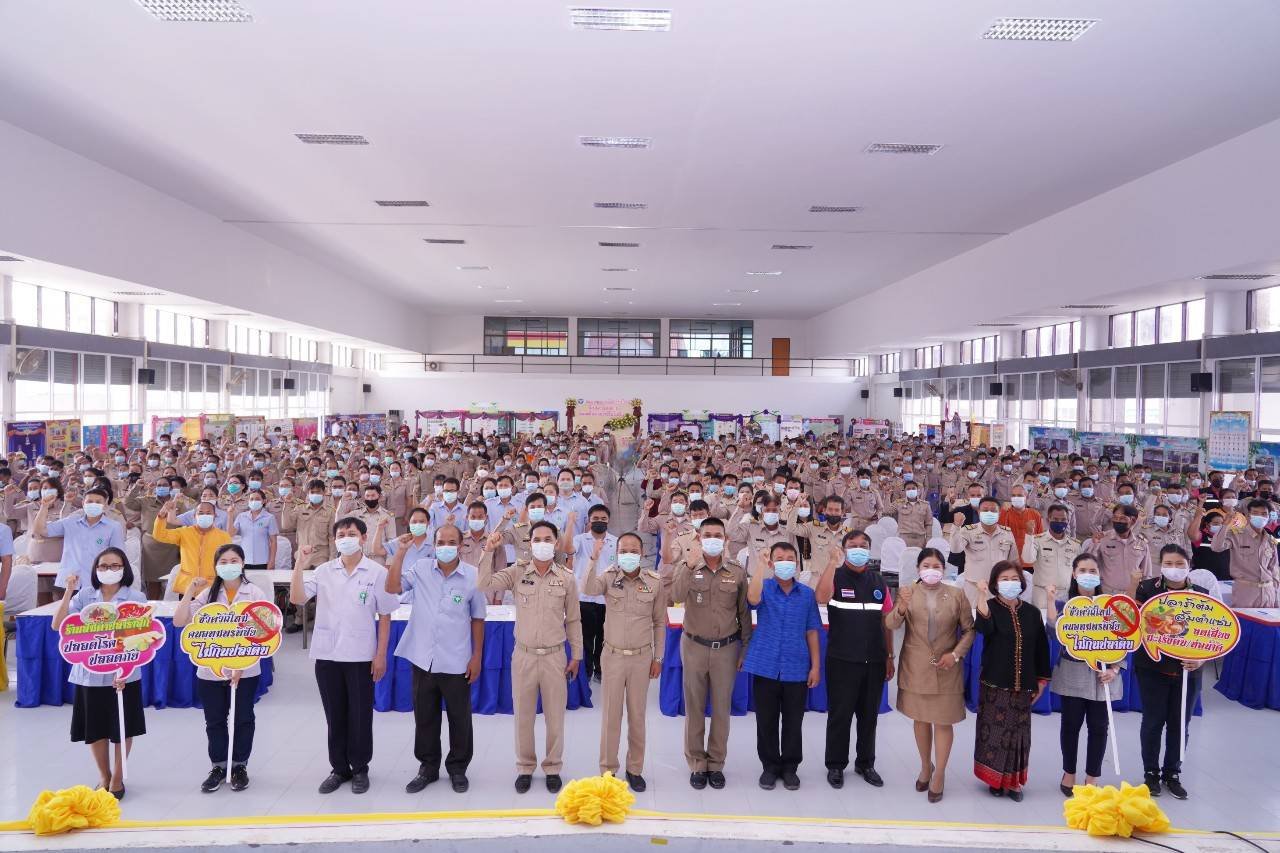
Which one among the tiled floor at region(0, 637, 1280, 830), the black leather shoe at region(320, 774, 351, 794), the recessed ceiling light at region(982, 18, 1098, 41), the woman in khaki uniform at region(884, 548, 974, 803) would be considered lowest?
the tiled floor at region(0, 637, 1280, 830)

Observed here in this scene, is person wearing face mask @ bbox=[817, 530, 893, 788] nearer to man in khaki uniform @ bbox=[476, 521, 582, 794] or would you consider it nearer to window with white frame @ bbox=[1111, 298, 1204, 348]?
man in khaki uniform @ bbox=[476, 521, 582, 794]

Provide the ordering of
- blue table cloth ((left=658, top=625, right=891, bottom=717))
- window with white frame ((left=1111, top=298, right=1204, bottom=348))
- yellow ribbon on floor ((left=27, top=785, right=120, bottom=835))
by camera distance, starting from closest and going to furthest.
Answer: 1. yellow ribbon on floor ((left=27, top=785, right=120, bottom=835))
2. blue table cloth ((left=658, top=625, right=891, bottom=717))
3. window with white frame ((left=1111, top=298, right=1204, bottom=348))

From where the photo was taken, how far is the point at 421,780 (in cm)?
528

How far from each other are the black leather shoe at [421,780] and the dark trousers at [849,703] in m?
2.74

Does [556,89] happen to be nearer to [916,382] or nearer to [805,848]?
[805,848]

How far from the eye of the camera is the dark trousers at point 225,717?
5.20 metres

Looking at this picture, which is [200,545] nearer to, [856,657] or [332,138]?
[856,657]

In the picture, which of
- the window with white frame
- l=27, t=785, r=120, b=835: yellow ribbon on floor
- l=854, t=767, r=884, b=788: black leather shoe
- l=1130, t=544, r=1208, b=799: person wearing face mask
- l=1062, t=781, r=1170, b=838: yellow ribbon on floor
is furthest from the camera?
the window with white frame

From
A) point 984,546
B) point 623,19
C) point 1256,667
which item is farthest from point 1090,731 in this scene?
point 623,19

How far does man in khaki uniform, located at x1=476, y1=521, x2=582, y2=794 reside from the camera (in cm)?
528

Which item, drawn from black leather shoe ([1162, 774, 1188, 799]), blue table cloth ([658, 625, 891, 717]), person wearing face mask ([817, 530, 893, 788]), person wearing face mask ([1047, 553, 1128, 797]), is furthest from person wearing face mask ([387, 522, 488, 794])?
black leather shoe ([1162, 774, 1188, 799])

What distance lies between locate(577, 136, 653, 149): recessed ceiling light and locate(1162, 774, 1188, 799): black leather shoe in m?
8.86

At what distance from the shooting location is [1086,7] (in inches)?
273

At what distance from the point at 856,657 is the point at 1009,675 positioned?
3.16 feet
